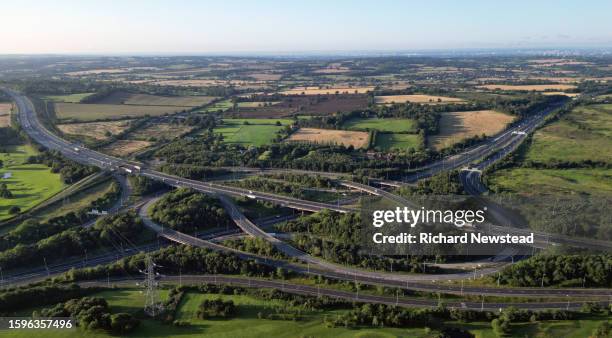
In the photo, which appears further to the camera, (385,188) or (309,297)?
(385,188)

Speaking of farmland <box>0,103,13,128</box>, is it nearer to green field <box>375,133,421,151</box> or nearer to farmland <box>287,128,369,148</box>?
farmland <box>287,128,369,148</box>

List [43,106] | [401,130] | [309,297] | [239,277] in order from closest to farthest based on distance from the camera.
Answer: [309,297], [239,277], [401,130], [43,106]

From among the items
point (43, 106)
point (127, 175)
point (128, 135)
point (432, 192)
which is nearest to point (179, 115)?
point (128, 135)

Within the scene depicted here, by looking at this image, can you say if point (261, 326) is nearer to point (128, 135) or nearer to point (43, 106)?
point (128, 135)

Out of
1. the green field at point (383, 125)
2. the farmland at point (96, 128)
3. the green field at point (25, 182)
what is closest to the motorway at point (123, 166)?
the farmland at point (96, 128)

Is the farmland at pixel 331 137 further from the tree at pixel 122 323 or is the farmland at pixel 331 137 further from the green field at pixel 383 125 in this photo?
the tree at pixel 122 323

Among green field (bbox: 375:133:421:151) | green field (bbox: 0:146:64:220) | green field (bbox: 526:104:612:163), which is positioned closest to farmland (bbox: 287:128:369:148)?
green field (bbox: 375:133:421:151)

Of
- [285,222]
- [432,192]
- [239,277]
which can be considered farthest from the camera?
[432,192]
